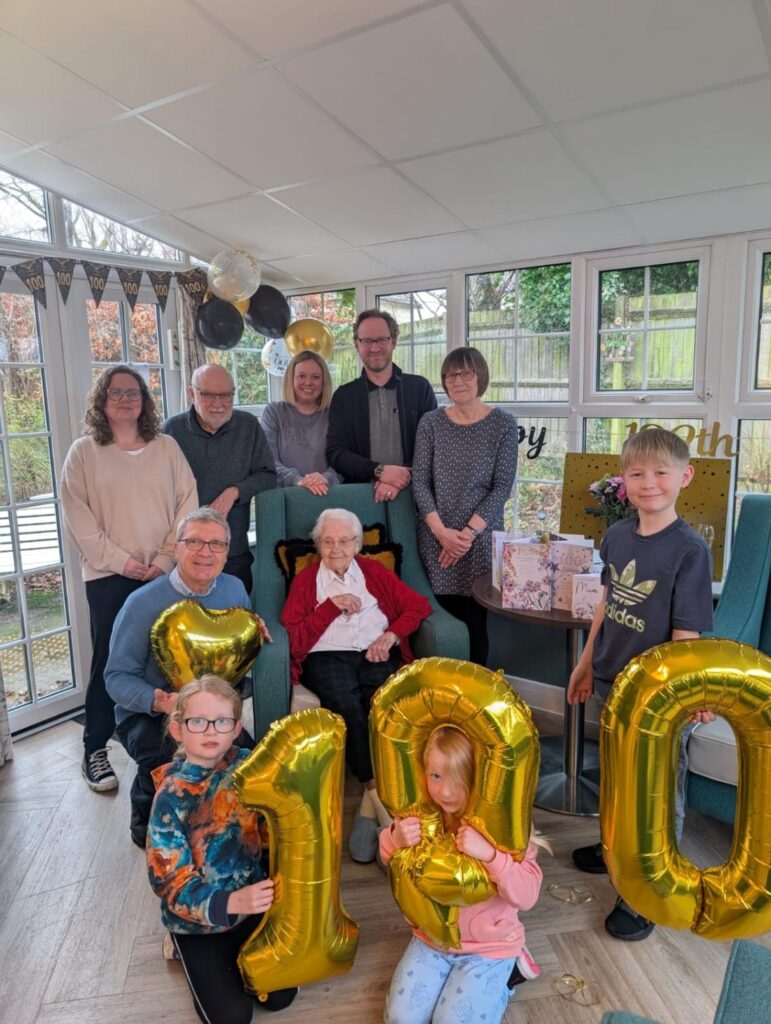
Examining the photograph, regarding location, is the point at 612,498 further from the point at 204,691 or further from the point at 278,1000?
the point at 278,1000

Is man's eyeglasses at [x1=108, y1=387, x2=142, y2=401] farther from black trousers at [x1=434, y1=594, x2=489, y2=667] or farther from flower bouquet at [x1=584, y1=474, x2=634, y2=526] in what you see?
flower bouquet at [x1=584, y1=474, x2=634, y2=526]

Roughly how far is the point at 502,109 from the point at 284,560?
5.20 feet

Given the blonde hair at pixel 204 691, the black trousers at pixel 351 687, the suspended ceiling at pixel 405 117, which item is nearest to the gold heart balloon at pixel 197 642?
the blonde hair at pixel 204 691

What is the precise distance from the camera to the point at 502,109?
198 cm

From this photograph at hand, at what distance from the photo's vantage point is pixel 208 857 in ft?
5.10

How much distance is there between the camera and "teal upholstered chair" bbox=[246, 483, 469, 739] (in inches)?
87.2

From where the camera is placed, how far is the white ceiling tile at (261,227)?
278 cm

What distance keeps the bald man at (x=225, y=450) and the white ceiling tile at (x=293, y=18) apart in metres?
1.14

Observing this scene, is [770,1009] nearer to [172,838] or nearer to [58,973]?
[172,838]

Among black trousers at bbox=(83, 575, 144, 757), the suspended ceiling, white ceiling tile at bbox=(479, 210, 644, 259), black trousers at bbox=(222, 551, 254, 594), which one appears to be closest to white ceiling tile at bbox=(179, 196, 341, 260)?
the suspended ceiling

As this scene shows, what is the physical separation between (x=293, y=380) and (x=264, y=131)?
3.09ft

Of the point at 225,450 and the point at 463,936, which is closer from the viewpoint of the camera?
the point at 463,936

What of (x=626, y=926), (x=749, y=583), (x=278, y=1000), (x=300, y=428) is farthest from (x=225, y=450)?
(x=626, y=926)

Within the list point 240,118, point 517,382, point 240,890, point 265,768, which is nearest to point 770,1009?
point 265,768
